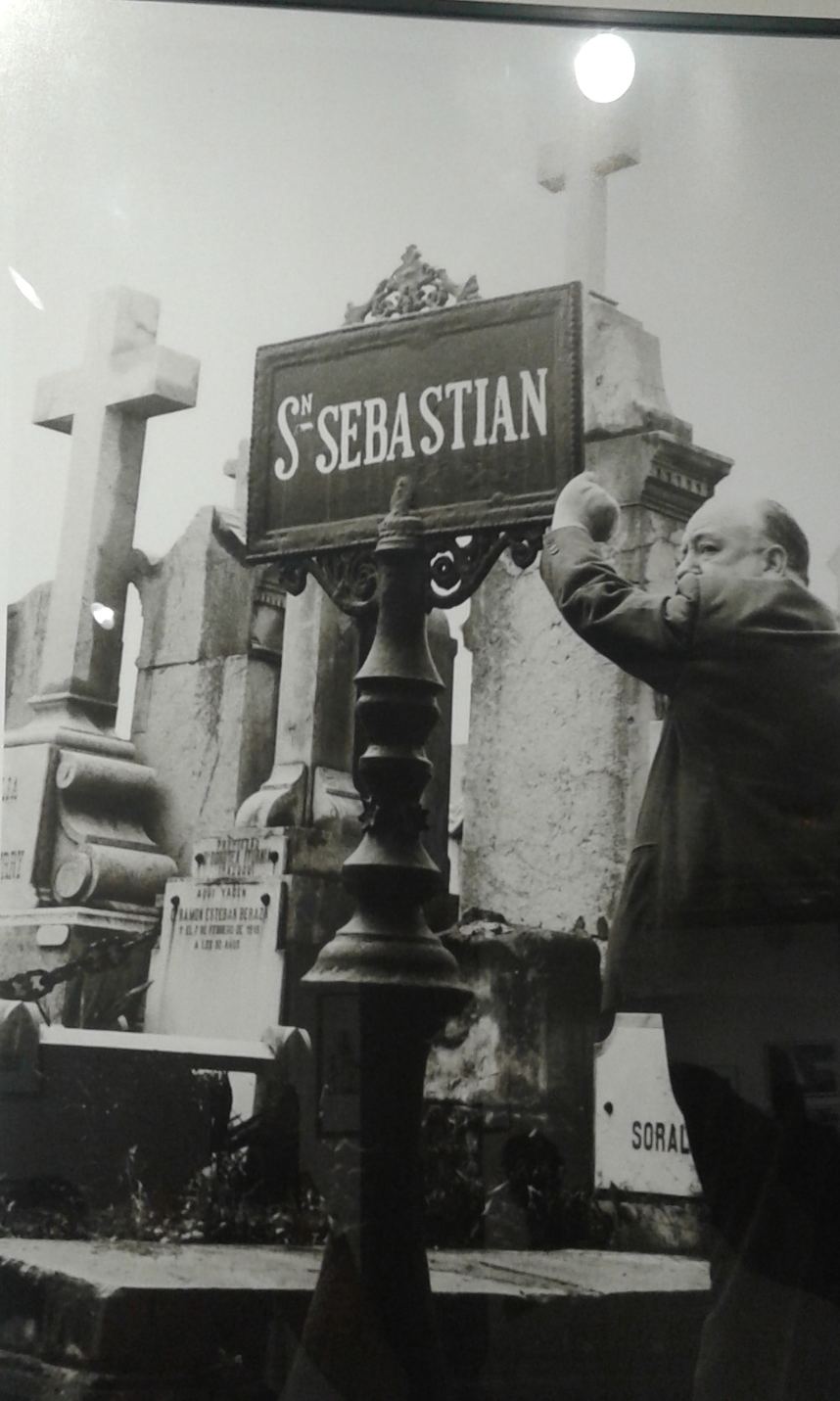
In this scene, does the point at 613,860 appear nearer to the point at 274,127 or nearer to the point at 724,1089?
the point at 724,1089

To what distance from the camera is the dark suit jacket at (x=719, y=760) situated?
1.23 m

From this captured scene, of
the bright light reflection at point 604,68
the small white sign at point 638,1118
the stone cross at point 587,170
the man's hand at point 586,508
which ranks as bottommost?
the small white sign at point 638,1118

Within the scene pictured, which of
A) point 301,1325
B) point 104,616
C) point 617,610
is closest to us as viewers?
point 301,1325

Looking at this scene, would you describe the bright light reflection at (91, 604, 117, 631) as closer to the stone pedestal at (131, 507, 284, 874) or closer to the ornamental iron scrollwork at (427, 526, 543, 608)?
the stone pedestal at (131, 507, 284, 874)

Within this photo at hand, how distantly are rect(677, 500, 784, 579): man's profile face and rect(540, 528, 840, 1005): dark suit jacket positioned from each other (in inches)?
0.5

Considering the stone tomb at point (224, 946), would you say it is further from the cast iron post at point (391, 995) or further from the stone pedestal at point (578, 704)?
the stone pedestal at point (578, 704)

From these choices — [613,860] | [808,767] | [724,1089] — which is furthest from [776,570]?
[724,1089]

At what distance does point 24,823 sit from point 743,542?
30.4 inches

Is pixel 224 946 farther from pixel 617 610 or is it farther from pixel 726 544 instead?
pixel 726 544

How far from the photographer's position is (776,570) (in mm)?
1307

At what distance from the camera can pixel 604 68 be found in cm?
144

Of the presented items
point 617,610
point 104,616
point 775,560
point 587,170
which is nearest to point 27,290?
point 104,616

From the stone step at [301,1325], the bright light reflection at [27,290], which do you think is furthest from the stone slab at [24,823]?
the bright light reflection at [27,290]

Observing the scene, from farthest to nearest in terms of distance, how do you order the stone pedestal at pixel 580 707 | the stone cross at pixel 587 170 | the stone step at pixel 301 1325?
1. the stone cross at pixel 587 170
2. the stone pedestal at pixel 580 707
3. the stone step at pixel 301 1325
